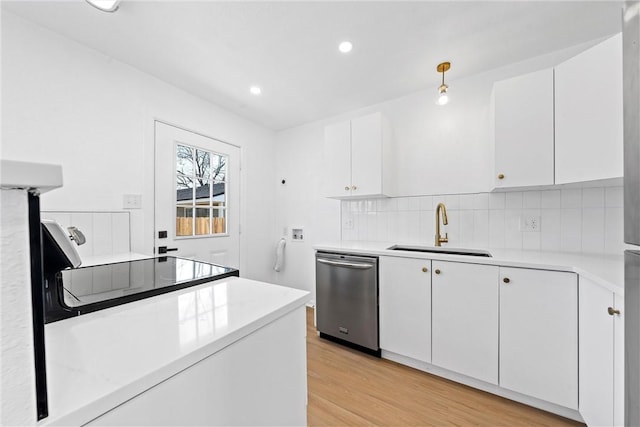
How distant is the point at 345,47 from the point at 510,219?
191cm

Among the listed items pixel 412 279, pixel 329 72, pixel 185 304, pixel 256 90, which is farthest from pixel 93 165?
pixel 412 279

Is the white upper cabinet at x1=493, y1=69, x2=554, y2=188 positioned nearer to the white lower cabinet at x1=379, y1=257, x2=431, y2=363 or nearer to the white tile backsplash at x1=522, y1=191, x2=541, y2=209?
the white tile backsplash at x1=522, y1=191, x2=541, y2=209

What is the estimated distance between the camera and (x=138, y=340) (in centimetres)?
52

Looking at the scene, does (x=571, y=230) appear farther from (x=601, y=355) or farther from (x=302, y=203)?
(x=302, y=203)

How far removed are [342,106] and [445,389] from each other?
273 centimetres

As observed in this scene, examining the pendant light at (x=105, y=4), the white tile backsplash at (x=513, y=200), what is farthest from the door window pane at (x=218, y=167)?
the white tile backsplash at (x=513, y=200)

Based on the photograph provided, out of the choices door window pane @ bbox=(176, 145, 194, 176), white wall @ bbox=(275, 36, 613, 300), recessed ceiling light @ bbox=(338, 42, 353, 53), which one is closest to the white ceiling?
recessed ceiling light @ bbox=(338, 42, 353, 53)

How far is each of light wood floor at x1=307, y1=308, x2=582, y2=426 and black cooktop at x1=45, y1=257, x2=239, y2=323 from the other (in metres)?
1.15

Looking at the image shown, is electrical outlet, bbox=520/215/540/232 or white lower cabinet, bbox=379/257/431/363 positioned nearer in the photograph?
white lower cabinet, bbox=379/257/431/363

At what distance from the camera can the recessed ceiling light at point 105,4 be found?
139 centimetres

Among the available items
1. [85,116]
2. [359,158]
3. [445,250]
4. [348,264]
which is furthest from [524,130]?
[85,116]

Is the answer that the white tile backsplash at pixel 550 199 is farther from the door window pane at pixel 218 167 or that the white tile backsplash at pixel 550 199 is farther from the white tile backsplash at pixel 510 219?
the door window pane at pixel 218 167

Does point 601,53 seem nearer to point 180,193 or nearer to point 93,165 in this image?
point 180,193

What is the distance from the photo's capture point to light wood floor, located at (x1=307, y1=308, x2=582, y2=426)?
1437 mm
